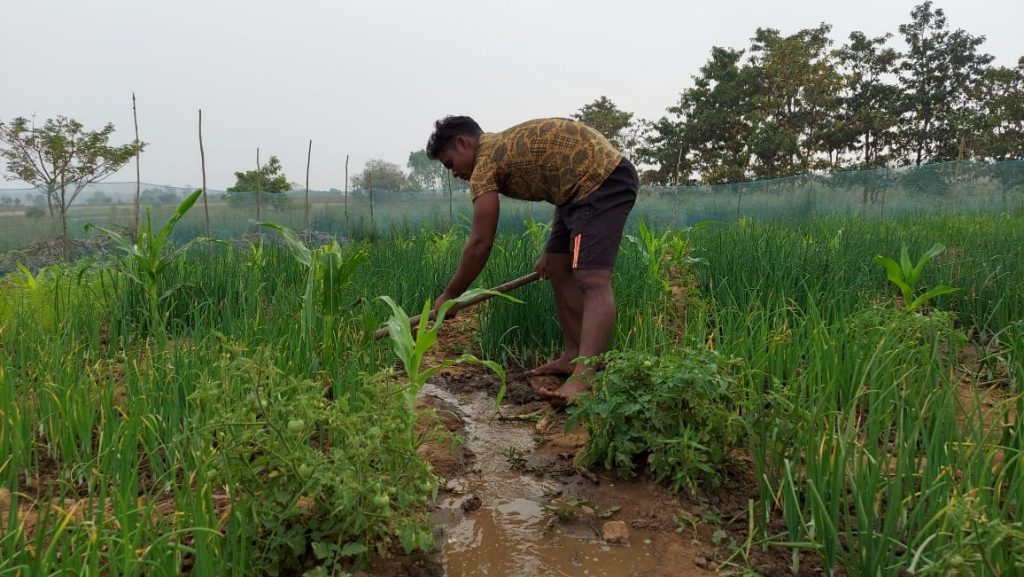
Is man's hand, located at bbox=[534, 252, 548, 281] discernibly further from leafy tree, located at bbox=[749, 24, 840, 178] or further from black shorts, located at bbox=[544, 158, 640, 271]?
leafy tree, located at bbox=[749, 24, 840, 178]

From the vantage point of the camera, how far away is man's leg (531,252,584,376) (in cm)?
303

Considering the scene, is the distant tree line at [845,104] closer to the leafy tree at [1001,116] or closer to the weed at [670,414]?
the leafy tree at [1001,116]

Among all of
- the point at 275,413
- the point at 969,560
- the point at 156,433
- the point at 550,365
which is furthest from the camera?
the point at 550,365

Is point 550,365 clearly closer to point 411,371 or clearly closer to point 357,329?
point 357,329

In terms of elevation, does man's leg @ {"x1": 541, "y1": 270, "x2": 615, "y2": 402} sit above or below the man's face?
below

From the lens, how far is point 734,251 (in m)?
3.75

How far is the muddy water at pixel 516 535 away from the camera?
4.95 feet

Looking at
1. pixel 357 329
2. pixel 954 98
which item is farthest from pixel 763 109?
pixel 357 329

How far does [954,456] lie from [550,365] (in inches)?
74.0

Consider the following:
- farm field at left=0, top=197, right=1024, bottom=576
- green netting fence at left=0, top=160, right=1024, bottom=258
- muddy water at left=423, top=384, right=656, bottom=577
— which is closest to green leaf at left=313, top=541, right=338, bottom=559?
farm field at left=0, top=197, right=1024, bottom=576

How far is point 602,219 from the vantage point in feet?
8.97

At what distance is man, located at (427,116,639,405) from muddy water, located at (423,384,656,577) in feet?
2.12

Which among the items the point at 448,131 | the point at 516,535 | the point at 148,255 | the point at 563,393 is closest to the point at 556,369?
the point at 563,393

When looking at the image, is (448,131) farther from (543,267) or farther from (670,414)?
(670,414)
